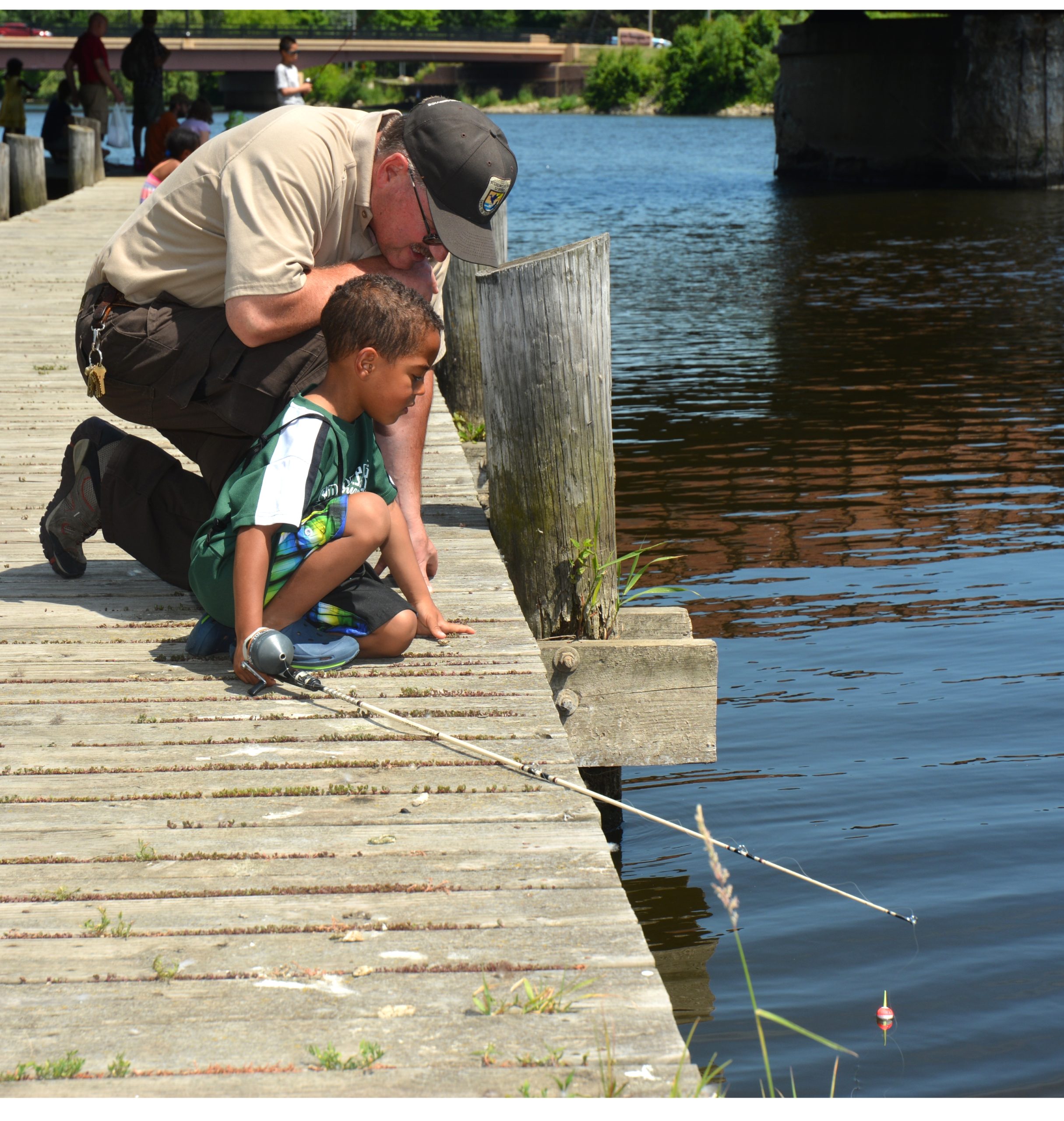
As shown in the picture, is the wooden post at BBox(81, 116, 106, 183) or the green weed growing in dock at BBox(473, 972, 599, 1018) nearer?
the green weed growing in dock at BBox(473, 972, 599, 1018)

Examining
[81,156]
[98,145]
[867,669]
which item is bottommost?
[867,669]

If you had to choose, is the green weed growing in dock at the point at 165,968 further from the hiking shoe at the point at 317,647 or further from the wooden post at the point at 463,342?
the wooden post at the point at 463,342

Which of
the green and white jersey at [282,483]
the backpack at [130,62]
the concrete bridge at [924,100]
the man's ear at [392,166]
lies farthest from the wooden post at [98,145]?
the concrete bridge at [924,100]

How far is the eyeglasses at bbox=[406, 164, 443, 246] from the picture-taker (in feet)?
11.6

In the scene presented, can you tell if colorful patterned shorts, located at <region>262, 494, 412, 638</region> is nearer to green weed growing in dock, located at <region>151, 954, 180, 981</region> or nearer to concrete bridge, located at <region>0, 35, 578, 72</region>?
green weed growing in dock, located at <region>151, 954, 180, 981</region>

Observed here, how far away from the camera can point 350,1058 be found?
1973 mm

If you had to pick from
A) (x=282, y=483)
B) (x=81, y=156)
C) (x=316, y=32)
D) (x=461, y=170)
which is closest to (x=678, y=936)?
(x=282, y=483)

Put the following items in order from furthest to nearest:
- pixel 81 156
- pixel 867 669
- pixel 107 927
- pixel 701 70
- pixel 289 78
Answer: pixel 701 70 < pixel 81 156 < pixel 289 78 < pixel 867 669 < pixel 107 927

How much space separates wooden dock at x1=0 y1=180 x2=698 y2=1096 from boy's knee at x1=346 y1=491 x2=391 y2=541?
380mm

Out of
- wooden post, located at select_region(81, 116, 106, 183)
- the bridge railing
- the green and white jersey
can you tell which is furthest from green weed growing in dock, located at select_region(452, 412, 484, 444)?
the bridge railing

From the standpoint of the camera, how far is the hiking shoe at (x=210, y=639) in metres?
3.57

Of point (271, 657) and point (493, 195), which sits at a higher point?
point (493, 195)

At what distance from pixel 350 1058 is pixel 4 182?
1470cm

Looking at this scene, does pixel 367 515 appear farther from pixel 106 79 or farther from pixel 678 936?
pixel 106 79
